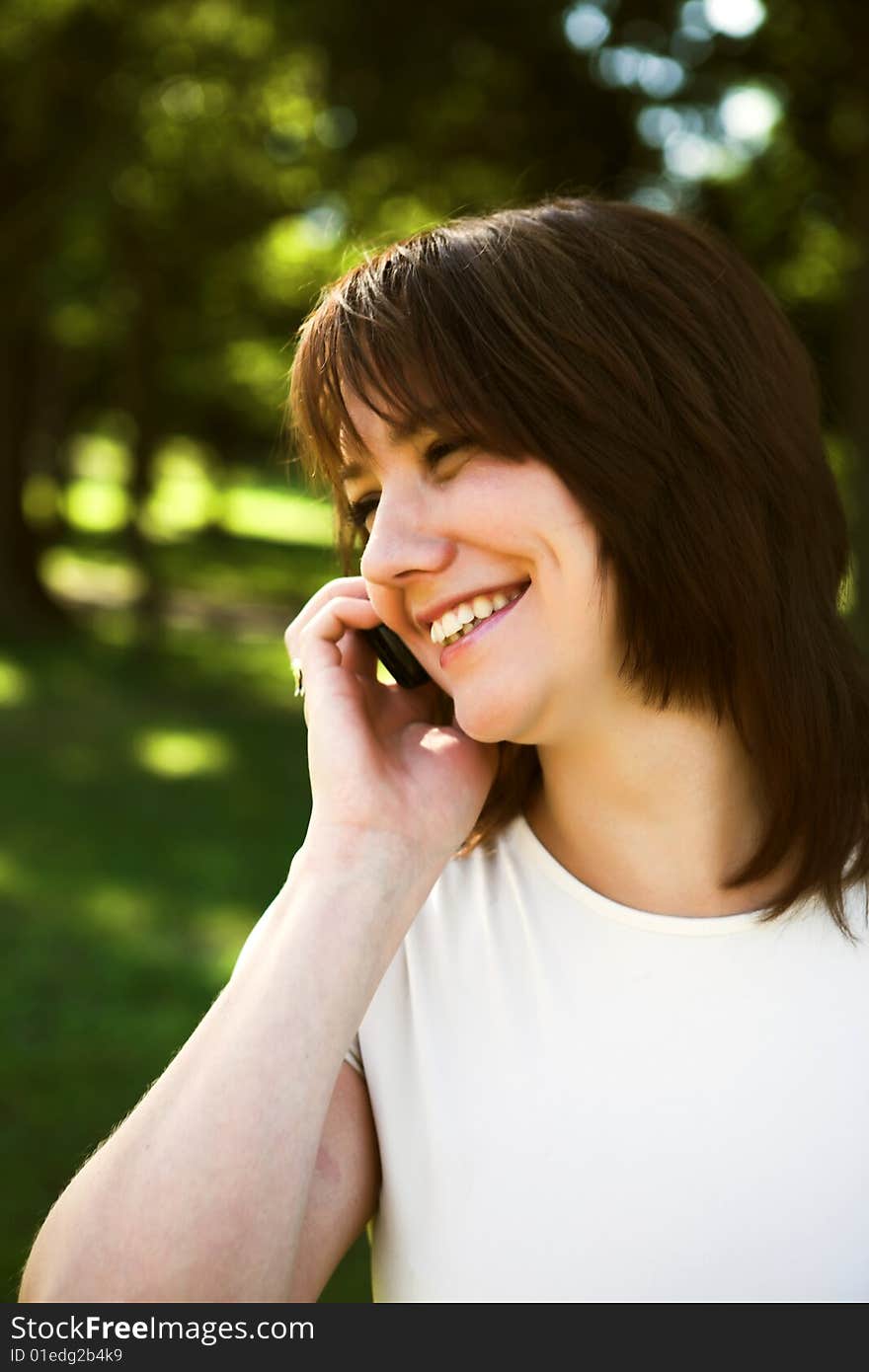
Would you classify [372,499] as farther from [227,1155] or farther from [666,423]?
[227,1155]

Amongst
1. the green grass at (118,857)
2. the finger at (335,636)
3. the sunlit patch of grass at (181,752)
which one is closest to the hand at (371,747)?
the finger at (335,636)

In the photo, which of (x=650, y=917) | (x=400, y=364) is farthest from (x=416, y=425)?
(x=650, y=917)

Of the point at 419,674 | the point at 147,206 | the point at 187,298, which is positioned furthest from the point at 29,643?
the point at 419,674

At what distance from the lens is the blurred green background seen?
628cm

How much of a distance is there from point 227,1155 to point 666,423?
46.5 inches

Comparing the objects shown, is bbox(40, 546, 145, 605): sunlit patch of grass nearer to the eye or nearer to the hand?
the hand

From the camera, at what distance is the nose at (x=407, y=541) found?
2066 mm

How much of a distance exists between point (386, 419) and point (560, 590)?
361 mm

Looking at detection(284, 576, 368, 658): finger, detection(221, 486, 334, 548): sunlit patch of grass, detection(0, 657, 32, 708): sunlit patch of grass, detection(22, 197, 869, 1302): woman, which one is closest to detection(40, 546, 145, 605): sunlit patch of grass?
detection(0, 657, 32, 708): sunlit patch of grass

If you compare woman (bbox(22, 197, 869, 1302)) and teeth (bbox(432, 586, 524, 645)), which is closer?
woman (bbox(22, 197, 869, 1302))

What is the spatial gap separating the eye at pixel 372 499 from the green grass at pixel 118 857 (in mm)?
2646

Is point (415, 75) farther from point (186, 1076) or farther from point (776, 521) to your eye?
point (186, 1076)

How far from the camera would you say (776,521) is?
219 centimetres
